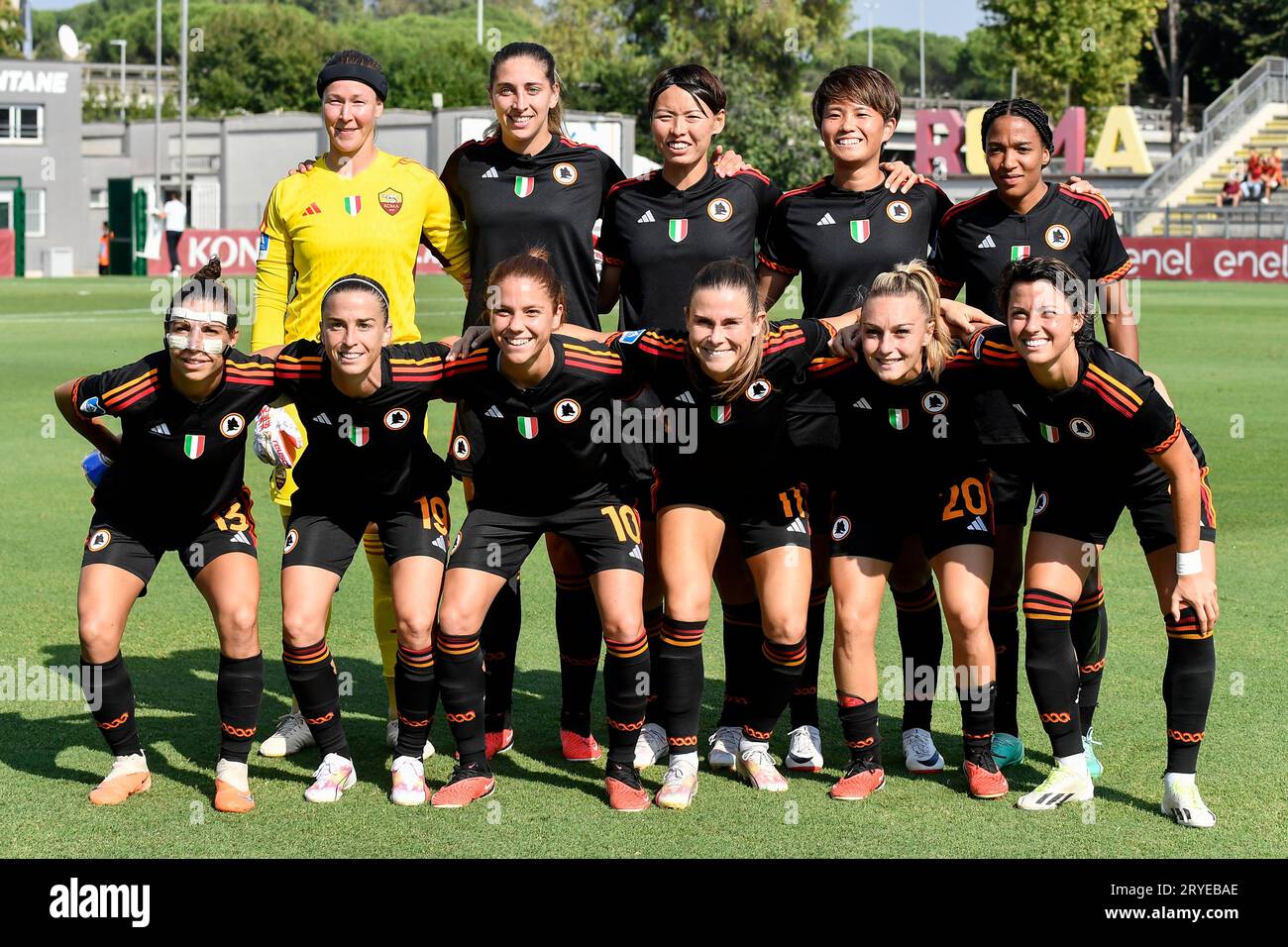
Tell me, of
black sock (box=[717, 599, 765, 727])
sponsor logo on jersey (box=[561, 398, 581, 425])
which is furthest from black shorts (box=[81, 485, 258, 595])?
black sock (box=[717, 599, 765, 727])

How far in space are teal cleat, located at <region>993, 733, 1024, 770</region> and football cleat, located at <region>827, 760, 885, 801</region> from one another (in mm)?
560

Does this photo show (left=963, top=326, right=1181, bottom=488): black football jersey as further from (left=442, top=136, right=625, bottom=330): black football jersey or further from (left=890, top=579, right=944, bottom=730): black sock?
(left=442, top=136, right=625, bottom=330): black football jersey

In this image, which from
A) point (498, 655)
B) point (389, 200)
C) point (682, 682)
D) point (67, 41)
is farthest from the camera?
point (67, 41)

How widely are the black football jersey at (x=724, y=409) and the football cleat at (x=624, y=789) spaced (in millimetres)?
1048

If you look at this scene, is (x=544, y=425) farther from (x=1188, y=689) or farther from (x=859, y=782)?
(x=1188, y=689)

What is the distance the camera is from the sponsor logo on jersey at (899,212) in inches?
240

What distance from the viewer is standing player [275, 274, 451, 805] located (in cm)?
554

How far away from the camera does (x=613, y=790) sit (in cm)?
554

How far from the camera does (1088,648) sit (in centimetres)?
610

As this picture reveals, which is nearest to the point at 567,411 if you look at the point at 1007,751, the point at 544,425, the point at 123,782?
the point at 544,425

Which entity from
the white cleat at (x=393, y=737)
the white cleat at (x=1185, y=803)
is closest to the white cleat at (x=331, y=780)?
the white cleat at (x=393, y=737)

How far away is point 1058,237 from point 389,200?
8.51 feet
